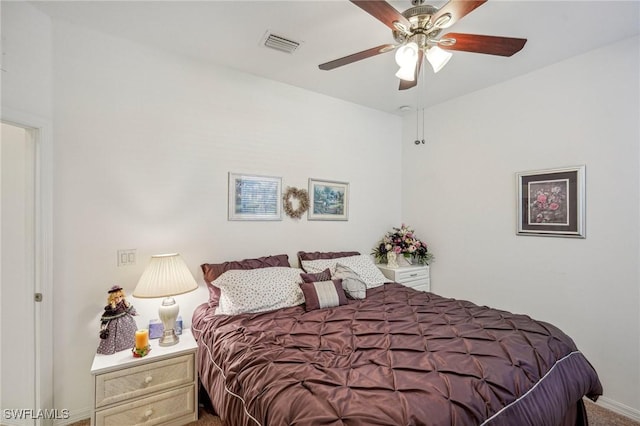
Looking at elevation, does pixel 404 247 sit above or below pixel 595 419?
above

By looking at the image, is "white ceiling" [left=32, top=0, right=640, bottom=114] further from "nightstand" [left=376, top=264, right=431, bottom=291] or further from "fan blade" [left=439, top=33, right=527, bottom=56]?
"nightstand" [left=376, top=264, right=431, bottom=291]

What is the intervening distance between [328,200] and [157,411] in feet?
7.64

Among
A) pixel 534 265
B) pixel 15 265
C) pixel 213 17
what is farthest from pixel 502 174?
pixel 15 265

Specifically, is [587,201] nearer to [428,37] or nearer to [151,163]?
[428,37]

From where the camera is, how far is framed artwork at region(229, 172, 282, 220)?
2.71m

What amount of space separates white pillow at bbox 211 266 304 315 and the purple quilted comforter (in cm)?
10

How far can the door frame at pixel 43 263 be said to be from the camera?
1.90m

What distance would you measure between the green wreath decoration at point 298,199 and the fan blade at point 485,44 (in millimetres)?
1810

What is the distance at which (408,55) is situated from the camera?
167 cm

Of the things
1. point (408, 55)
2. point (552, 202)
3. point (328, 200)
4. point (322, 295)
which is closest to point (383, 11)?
point (408, 55)

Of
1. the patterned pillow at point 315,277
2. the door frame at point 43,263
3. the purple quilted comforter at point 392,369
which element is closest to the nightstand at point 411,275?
the patterned pillow at point 315,277

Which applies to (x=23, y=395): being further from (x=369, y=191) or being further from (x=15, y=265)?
(x=369, y=191)

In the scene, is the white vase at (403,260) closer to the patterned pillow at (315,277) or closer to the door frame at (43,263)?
the patterned pillow at (315,277)

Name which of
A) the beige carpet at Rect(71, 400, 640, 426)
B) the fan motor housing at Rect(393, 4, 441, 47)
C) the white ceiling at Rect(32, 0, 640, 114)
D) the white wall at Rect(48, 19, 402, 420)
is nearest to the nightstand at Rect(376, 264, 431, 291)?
the white wall at Rect(48, 19, 402, 420)
